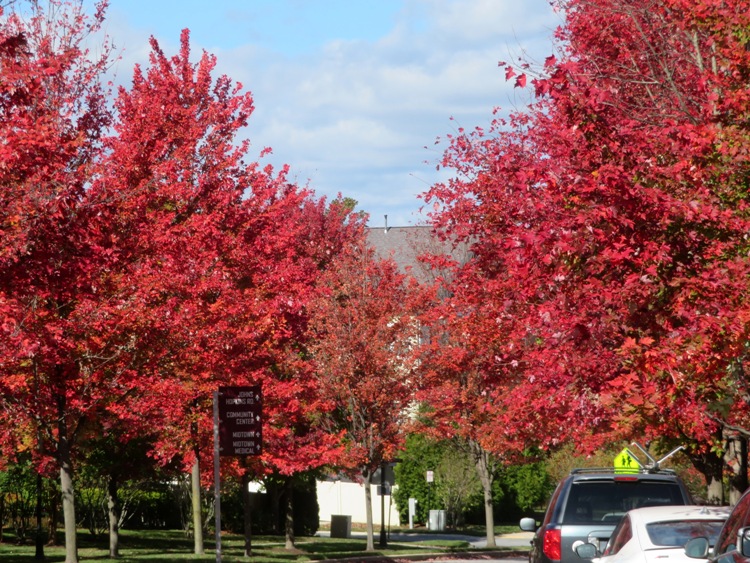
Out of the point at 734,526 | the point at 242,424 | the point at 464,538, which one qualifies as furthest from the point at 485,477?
the point at 734,526

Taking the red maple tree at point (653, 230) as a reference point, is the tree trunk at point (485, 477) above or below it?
below

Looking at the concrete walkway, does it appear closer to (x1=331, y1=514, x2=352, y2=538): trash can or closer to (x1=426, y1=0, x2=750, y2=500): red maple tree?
(x1=331, y1=514, x2=352, y2=538): trash can

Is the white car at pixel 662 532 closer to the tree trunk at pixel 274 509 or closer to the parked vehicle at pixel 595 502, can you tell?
the parked vehicle at pixel 595 502

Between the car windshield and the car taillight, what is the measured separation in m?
3.21

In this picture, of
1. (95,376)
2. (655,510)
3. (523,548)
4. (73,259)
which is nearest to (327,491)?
(523,548)

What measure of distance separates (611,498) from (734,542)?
6657 millimetres

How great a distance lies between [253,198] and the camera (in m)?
27.8

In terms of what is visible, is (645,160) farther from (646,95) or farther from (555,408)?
(555,408)

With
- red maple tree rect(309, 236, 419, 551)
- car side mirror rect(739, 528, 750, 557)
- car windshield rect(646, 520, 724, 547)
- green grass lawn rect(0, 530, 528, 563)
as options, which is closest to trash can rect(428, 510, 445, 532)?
green grass lawn rect(0, 530, 528, 563)

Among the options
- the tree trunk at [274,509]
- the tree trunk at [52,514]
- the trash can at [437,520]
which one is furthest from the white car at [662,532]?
the trash can at [437,520]

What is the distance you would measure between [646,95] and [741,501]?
362 inches

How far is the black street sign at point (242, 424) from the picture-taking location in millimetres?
18406

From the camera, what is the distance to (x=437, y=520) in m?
54.3

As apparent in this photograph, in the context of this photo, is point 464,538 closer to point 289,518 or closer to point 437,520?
point 437,520
